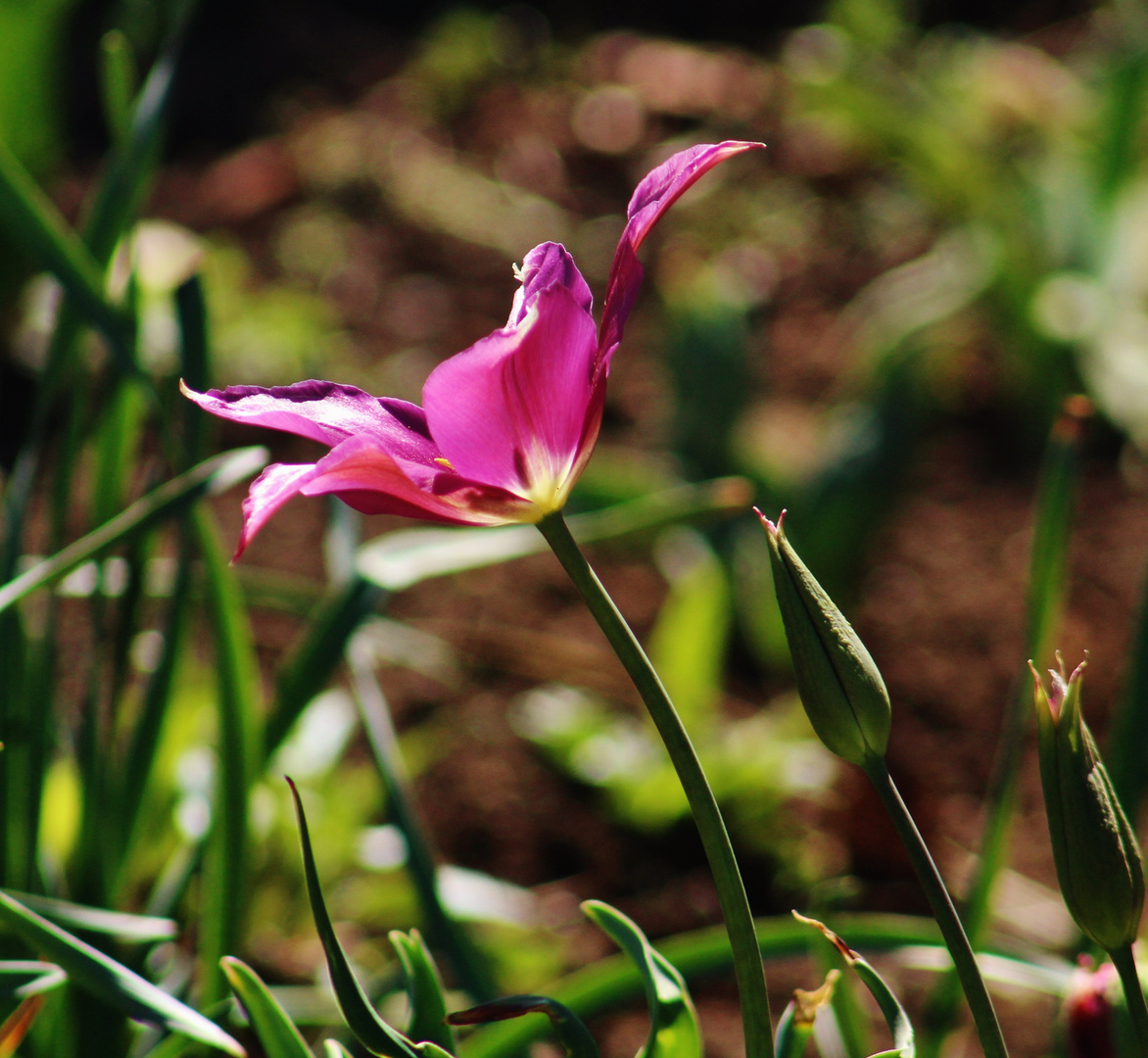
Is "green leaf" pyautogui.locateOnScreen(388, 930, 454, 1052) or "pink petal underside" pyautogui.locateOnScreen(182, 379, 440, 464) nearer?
"pink petal underside" pyautogui.locateOnScreen(182, 379, 440, 464)

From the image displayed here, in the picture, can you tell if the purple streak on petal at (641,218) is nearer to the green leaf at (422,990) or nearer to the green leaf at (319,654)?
the green leaf at (422,990)

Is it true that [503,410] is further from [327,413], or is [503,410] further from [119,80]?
[119,80]

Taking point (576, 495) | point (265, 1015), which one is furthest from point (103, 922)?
point (576, 495)

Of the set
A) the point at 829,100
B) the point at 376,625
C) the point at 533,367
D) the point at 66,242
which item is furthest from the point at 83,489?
the point at 533,367

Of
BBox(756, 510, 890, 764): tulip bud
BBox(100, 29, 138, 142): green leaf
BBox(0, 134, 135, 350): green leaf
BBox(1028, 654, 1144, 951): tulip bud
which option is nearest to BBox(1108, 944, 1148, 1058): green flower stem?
BBox(1028, 654, 1144, 951): tulip bud

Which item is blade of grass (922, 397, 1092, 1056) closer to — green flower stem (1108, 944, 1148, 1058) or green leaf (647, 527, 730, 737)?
green flower stem (1108, 944, 1148, 1058)

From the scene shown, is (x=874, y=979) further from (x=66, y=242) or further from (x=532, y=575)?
(x=532, y=575)

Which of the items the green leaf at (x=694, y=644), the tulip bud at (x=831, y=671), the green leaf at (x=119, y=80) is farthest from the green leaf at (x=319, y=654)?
the green leaf at (x=694, y=644)
